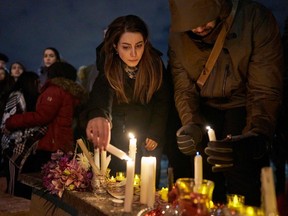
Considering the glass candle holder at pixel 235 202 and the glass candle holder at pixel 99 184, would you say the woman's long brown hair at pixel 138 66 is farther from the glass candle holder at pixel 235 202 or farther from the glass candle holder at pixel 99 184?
the glass candle holder at pixel 235 202

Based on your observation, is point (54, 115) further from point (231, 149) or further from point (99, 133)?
point (231, 149)

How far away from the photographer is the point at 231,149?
2273 millimetres

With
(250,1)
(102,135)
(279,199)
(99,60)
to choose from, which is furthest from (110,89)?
(279,199)

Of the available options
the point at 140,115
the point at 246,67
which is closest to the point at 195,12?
the point at 246,67

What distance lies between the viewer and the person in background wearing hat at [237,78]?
2566 millimetres

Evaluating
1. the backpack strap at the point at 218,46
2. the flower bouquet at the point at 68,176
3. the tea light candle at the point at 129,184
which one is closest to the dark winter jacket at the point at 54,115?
the flower bouquet at the point at 68,176

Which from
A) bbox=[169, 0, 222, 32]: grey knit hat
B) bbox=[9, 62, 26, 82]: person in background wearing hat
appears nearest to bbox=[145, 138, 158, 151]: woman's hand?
bbox=[169, 0, 222, 32]: grey knit hat

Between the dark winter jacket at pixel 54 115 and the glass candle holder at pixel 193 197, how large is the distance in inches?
115

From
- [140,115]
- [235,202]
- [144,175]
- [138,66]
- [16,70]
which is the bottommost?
[235,202]

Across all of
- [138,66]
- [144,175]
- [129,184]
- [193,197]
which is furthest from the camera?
[138,66]

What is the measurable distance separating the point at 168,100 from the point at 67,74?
1715 mm

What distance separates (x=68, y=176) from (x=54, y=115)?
183cm

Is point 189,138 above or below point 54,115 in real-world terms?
below

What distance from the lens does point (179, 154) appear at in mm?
3549
